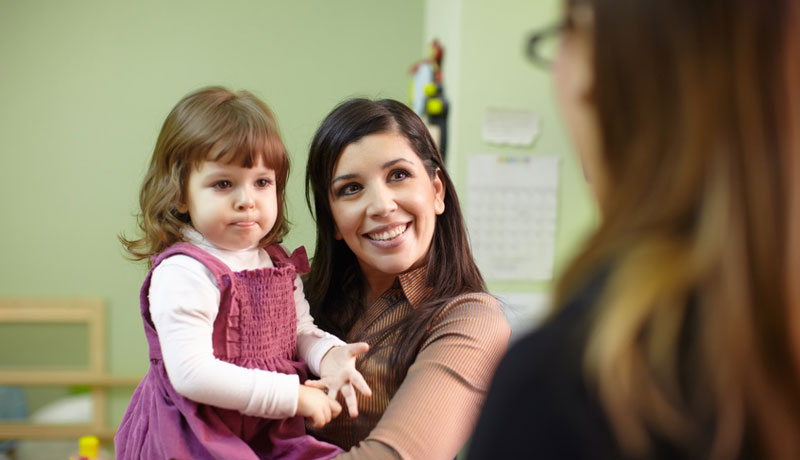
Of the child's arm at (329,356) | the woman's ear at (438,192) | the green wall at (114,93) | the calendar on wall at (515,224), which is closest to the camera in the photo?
the child's arm at (329,356)

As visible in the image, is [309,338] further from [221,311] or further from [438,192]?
[438,192]

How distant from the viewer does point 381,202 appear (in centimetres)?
140

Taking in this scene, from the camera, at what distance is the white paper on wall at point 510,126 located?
9.39 ft

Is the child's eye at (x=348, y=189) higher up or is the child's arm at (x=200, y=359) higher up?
the child's eye at (x=348, y=189)

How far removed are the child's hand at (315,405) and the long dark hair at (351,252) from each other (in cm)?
17

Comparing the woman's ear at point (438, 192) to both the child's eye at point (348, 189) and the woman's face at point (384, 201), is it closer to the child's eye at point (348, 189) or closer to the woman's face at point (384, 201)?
the woman's face at point (384, 201)

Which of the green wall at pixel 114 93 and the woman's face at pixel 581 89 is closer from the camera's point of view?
the woman's face at pixel 581 89

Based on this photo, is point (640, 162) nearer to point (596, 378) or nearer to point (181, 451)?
point (596, 378)

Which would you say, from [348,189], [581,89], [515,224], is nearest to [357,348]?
[348,189]

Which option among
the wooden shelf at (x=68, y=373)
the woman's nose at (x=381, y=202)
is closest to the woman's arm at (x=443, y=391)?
the woman's nose at (x=381, y=202)

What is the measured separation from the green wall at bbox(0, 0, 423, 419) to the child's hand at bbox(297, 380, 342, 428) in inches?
90.2

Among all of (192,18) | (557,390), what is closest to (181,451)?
(557,390)

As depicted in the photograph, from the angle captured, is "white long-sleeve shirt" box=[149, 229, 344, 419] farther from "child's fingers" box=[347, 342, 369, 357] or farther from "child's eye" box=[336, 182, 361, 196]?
"child's eye" box=[336, 182, 361, 196]

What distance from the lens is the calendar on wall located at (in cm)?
292
